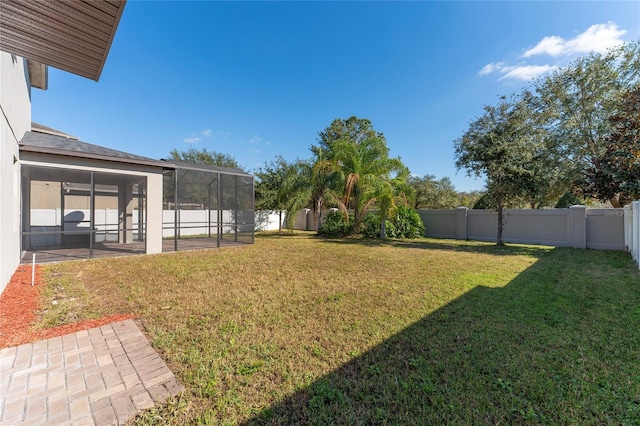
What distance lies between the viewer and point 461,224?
1292 centimetres

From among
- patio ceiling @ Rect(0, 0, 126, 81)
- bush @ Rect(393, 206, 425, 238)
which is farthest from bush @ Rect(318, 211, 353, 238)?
patio ceiling @ Rect(0, 0, 126, 81)

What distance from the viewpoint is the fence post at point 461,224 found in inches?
504

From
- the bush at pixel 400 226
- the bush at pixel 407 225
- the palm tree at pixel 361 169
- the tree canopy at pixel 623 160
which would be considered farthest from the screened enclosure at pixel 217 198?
the tree canopy at pixel 623 160

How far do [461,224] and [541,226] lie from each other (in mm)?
3011

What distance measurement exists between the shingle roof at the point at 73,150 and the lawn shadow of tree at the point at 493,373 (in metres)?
8.16

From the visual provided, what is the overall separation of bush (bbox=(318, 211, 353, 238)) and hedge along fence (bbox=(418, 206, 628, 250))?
163 inches

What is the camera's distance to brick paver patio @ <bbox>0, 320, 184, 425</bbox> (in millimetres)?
1855

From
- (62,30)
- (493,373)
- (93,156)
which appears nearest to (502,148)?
(493,373)

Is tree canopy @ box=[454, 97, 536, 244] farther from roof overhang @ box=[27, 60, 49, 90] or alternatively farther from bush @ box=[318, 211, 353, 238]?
roof overhang @ box=[27, 60, 49, 90]

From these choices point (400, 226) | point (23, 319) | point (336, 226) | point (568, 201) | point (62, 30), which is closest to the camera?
point (62, 30)

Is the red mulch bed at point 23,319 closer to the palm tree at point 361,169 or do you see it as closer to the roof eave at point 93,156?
the roof eave at point 93,156

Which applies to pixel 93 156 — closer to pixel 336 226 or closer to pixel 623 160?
pixel 336 226

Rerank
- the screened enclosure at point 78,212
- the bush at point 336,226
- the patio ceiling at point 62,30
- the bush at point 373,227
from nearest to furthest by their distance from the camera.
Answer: the patio ceiling at point 62,30 → the screened enclosure at point 78,212 → the bush at point 373,227 → the bush at point 336,226

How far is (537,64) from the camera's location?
10.8 m
